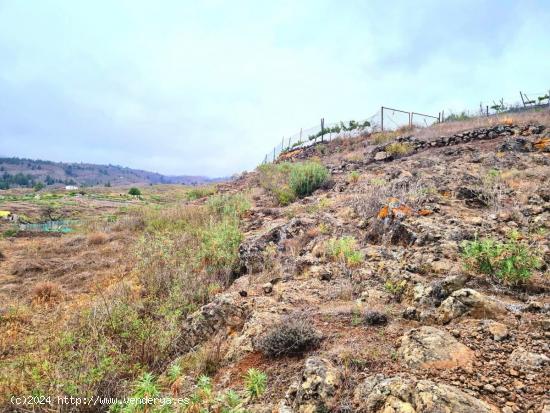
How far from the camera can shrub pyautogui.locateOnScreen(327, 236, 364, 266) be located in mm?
4711

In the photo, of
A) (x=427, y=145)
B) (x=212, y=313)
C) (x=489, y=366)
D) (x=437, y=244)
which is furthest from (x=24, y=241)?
(x=427, y=145)

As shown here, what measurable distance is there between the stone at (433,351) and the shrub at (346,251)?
195cm

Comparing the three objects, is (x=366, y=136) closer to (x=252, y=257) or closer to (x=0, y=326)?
(x=252, y=257)

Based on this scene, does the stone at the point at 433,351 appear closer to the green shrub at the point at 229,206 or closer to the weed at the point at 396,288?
the weed at the point at 396,288

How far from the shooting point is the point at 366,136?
2089 cm

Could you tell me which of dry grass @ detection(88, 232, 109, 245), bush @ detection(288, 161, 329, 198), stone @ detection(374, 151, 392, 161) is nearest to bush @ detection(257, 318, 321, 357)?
bush @ detection(288, 161, 329, 198)

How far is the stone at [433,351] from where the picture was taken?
7.80 feet

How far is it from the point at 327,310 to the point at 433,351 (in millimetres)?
1327

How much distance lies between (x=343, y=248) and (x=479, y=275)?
1.84m

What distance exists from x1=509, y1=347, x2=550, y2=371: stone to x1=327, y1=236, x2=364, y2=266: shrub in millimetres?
2447

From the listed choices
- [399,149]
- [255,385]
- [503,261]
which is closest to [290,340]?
[255,385]

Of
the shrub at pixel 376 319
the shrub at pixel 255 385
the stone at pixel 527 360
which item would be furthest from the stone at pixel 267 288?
the stone at pixel 527 360

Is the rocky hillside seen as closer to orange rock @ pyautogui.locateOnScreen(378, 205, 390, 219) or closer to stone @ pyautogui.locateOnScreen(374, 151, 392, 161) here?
orange rock @ pyautogui.locateOnScreen(378, 205, 390, 219)

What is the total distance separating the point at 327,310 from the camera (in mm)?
3668
